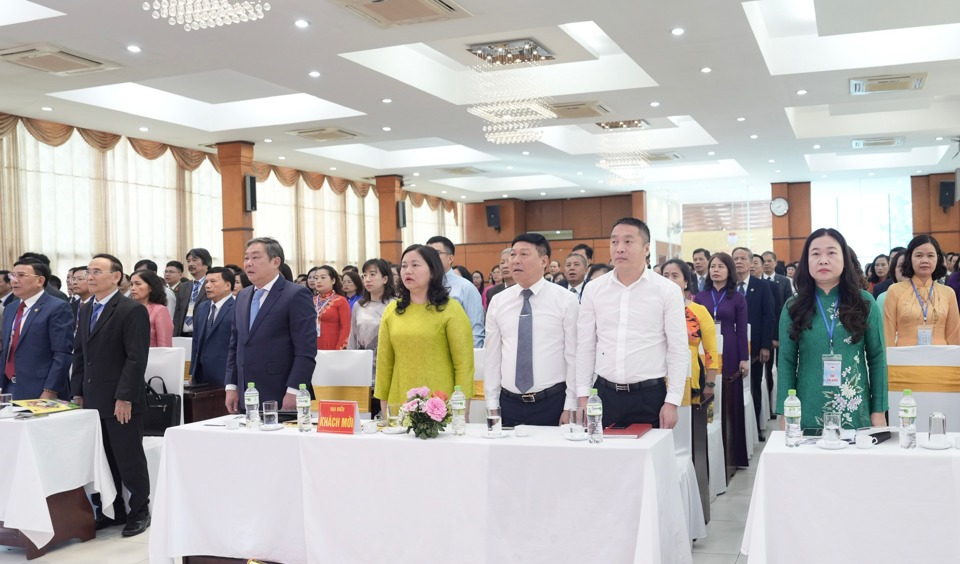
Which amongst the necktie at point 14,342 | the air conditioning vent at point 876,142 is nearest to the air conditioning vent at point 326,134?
the necktie at point 14,342

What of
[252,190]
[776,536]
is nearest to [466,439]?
[776,536]

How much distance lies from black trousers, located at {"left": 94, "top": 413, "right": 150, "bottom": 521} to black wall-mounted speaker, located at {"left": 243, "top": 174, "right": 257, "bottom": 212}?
902cm

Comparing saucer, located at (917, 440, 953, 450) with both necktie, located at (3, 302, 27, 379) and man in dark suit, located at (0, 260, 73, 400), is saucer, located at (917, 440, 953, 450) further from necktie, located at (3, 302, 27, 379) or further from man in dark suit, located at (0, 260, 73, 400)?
necktie, located at (3, 302, 27, 379)

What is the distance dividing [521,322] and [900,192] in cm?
2026

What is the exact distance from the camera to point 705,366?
539 centimetres

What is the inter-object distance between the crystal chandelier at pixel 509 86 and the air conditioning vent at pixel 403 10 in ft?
7.11

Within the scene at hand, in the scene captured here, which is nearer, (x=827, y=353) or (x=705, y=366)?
(x=827, y=353)

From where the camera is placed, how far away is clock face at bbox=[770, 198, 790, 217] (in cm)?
2095

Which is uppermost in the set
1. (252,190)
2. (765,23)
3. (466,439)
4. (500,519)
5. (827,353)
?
(765,23)

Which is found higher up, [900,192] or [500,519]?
[900,192]

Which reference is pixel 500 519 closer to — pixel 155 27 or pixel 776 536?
pixel 776 536

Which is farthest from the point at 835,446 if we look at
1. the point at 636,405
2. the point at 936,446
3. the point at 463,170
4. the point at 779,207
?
the point at 779,207

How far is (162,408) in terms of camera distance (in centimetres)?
566

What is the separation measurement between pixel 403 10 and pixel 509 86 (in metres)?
3.62
